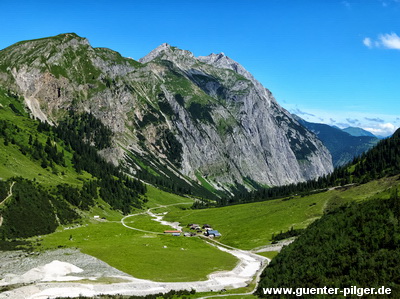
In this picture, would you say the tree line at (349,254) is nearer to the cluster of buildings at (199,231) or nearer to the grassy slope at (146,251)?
the grassy slope at (146,251)

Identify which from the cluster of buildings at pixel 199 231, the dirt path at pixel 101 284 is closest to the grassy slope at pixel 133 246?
the dirt path at pixel 101 284

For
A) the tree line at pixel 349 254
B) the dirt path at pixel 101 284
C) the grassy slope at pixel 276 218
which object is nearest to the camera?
the tree line at pixel 349 254

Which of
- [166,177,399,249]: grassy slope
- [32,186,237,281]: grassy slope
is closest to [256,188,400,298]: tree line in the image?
[32,186,237,281]: grassy slope

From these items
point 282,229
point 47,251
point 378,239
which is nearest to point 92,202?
point 47,251

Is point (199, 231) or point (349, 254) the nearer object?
point (349, 254)

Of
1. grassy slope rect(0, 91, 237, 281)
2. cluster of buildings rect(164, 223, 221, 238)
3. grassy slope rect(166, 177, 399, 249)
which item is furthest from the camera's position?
cluster of buildings rect(164, 223, 221, 238)

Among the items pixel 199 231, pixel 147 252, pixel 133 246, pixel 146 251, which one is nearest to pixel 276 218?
pixel 199 231

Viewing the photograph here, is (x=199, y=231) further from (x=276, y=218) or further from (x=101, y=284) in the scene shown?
(x=101, y=284)

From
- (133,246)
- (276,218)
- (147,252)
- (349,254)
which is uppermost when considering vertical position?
(276,218)

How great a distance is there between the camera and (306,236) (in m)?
75.2

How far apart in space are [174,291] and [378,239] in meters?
37.9

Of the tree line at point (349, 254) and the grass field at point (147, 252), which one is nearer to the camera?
the tree line at point (349, 254)

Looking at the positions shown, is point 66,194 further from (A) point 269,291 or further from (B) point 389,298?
(B) point 389,298

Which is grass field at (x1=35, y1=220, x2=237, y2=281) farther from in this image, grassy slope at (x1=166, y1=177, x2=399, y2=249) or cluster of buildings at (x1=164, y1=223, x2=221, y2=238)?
grassy slope at (x1=166, y1=177, x2=399, y2=249)
